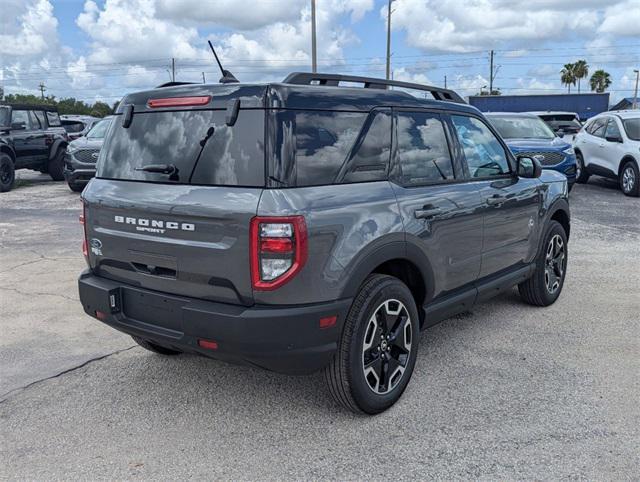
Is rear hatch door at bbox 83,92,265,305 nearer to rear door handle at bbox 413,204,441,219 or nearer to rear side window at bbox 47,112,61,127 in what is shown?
rear door handle at bbox 413,204,441,219

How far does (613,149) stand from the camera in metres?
13.4

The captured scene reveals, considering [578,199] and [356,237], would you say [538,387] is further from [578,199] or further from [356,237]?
[578,199]

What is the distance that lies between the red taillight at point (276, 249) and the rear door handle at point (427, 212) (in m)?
0.99

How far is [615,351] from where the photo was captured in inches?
174

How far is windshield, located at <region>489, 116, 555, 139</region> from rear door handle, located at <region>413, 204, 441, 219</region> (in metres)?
9.40


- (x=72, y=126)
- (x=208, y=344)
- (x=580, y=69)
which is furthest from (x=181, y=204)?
(x=580, y=69)

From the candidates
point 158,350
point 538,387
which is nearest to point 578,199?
point 538,387

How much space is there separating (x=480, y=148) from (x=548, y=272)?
5.12ft

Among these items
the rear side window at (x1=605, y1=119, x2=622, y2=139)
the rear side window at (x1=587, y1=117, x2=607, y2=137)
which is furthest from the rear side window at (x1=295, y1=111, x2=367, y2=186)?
the rear side window at (x1=587, y1=117, x2=607, y2=137)

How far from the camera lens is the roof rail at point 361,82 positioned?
335 cm

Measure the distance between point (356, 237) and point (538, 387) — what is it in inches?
65.3

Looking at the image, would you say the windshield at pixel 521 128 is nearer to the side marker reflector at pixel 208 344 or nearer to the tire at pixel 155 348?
the tire at pixel 155 348

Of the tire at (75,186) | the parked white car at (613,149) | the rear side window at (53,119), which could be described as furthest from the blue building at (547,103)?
the tire at (75,186)

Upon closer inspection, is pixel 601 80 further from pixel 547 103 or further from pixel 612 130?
pixel 612 130
